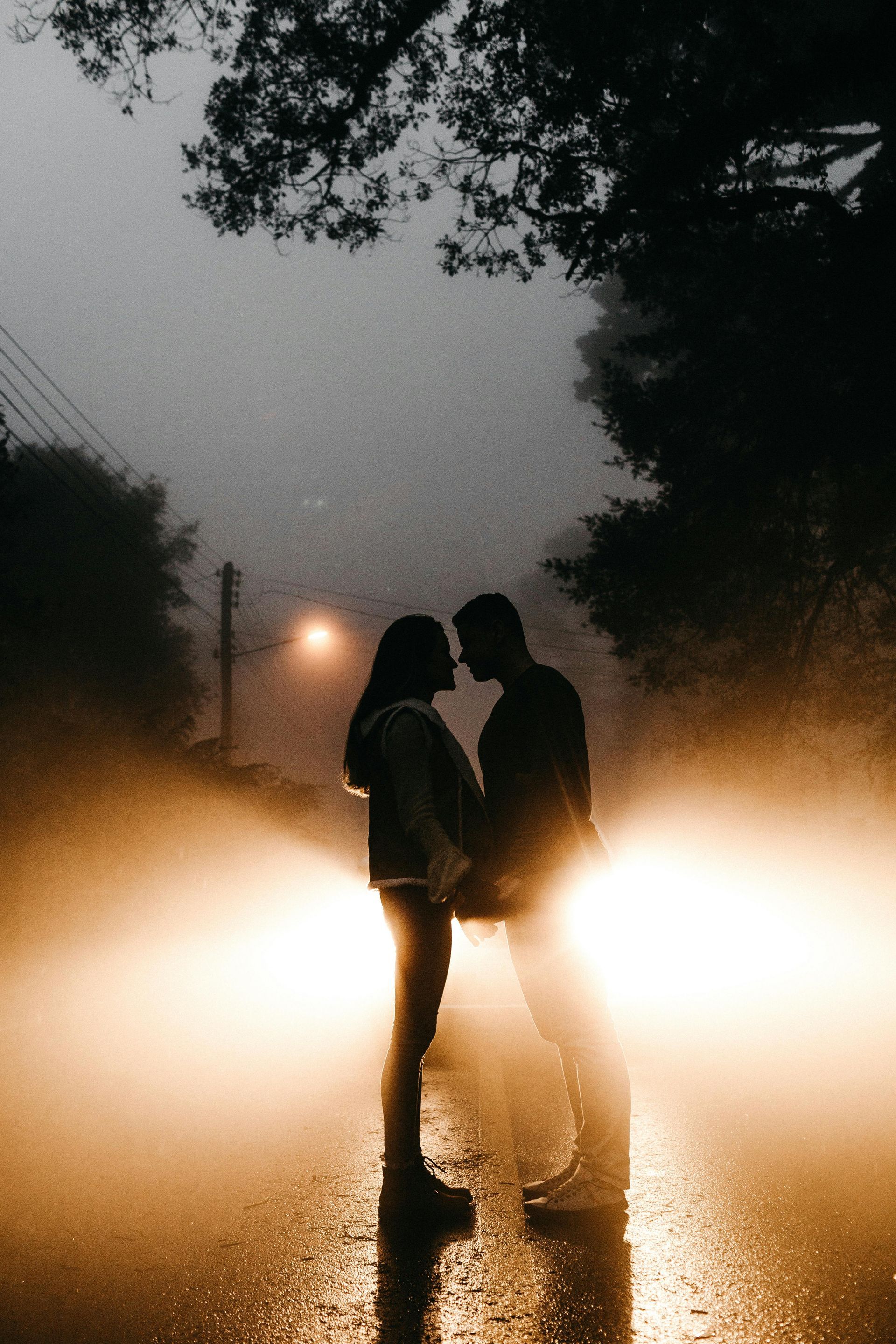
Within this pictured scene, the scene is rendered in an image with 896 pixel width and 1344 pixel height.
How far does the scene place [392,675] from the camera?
4.31m

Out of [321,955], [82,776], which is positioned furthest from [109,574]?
[82,776]

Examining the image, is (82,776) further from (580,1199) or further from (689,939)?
(689,939)

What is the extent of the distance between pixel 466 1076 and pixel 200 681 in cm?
3803

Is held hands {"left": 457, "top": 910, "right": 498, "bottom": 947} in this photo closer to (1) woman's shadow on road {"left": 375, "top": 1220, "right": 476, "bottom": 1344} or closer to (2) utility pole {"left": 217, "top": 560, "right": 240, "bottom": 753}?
(1) woman's shadow on road {"left": 375, "top": 1220, "right": 476, "bottom": 1344}

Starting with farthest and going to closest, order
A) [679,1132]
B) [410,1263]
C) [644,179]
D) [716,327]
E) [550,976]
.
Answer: [716,327] < [644,179] < [679,1132] < [550,976] < [410,1263]

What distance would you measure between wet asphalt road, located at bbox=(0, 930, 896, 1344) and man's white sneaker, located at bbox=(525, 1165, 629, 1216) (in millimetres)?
63

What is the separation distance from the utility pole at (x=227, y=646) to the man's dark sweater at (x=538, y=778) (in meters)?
20.3

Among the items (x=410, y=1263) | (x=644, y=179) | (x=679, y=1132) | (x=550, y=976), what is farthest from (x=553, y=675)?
(x=644, y=179)

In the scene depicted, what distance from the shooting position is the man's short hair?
173 inches

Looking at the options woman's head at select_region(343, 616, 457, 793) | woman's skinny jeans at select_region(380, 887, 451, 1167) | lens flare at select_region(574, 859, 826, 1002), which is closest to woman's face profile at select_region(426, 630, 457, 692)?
woman's head at select_region(343, 616, 457, 793)

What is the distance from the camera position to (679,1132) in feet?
16.8

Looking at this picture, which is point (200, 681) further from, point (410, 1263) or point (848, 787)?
point (410, 1263)

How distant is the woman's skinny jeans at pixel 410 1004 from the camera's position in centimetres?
393

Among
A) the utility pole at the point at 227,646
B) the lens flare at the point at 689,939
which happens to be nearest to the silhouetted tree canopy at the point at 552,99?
the lens flare at the point at 689,939
